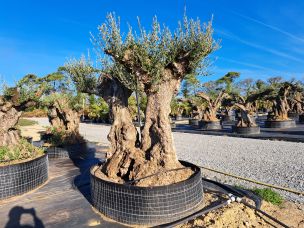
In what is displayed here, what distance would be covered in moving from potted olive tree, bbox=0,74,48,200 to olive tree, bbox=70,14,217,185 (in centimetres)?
210

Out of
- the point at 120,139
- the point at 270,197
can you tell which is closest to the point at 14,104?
the point at 120,139

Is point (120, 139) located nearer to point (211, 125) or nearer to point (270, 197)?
point (270, 197)

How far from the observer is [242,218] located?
15.8 ft

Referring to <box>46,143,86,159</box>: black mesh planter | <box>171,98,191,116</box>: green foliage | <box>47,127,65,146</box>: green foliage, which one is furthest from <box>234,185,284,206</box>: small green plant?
<box>171,98,191,116</box>: green foliage

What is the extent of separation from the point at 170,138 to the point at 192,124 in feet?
77.4

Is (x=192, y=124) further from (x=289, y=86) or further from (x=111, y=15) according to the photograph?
(x=111, y=15)

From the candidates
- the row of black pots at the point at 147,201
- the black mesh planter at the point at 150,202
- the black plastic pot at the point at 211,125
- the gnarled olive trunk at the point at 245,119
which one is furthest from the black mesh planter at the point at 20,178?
the black plastic pot at the point at 211,125

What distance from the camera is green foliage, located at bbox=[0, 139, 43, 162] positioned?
7577mm

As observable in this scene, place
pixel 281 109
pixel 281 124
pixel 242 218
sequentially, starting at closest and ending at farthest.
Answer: pixel 242 218, pixel 281 124, pixel 281 109

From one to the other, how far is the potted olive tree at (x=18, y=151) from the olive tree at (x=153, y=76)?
2105mm

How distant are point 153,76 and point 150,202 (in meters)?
2.51

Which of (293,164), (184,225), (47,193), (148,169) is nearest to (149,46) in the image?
(148,169)

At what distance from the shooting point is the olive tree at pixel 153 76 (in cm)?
Answer: 567

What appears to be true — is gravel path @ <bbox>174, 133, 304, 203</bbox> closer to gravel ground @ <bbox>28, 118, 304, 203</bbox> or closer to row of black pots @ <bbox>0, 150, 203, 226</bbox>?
gravel ground @ <bbox>28, 118, 304, 203</bbox>
